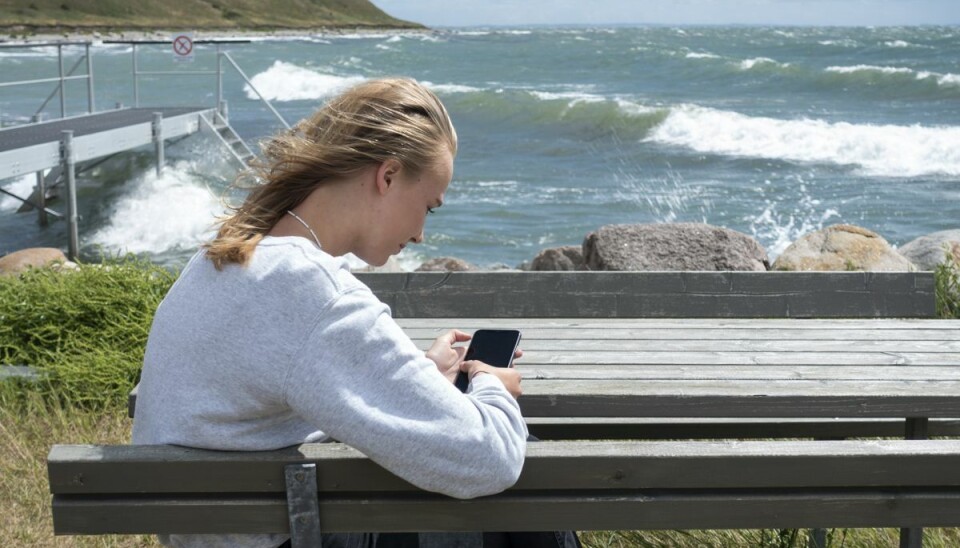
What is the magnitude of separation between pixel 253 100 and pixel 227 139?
15.7 meters

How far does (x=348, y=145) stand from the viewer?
5.70 ft

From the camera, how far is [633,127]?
23656 mm

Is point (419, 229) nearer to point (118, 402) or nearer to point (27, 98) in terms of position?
point (118, 402)

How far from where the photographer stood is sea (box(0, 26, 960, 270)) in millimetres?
12750

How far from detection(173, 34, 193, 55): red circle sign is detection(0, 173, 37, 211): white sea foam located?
2.54m

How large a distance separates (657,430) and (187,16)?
11319cm

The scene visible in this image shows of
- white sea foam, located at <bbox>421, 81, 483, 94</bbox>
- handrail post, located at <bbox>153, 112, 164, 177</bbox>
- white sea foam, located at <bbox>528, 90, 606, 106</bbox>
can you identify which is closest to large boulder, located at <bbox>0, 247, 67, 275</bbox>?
handrail post, located at <bbox>153, 112, 164, 177</bbox>

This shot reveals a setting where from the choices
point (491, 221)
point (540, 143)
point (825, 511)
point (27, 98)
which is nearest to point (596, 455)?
point (825, 511)

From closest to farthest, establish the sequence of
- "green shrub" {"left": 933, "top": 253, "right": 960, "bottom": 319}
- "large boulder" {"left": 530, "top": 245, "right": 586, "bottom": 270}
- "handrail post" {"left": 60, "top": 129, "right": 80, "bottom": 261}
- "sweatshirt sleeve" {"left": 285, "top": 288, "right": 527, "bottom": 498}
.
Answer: "sweatshirt sleeve" {"left": 285, "top": 288, "right": 527, "bottom": 498}
"green shrub" {"left": 933, "top": 253, "right": 960, "bottom": 319}
"large boulder" {"left": 530, "top": 245, "right": 586, "bottom": 270}
"handrail post" {"left": 60, "top": 129, "right": 80, "bottom": 261}

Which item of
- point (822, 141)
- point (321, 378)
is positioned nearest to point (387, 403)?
point (321, 378)

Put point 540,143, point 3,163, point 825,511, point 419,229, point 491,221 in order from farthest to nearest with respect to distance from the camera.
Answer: point 540,143 → point 491,221 → point 3,163 → point 419,229 → point 825,511

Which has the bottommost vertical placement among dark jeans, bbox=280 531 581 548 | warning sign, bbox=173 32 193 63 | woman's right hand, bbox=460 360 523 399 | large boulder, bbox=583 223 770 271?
warning sign, bbox=173 32 193 63

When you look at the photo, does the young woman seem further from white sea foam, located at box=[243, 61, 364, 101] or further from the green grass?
the green grass

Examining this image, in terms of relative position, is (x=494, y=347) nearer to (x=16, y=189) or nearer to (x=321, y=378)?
(x=321, y=378)
